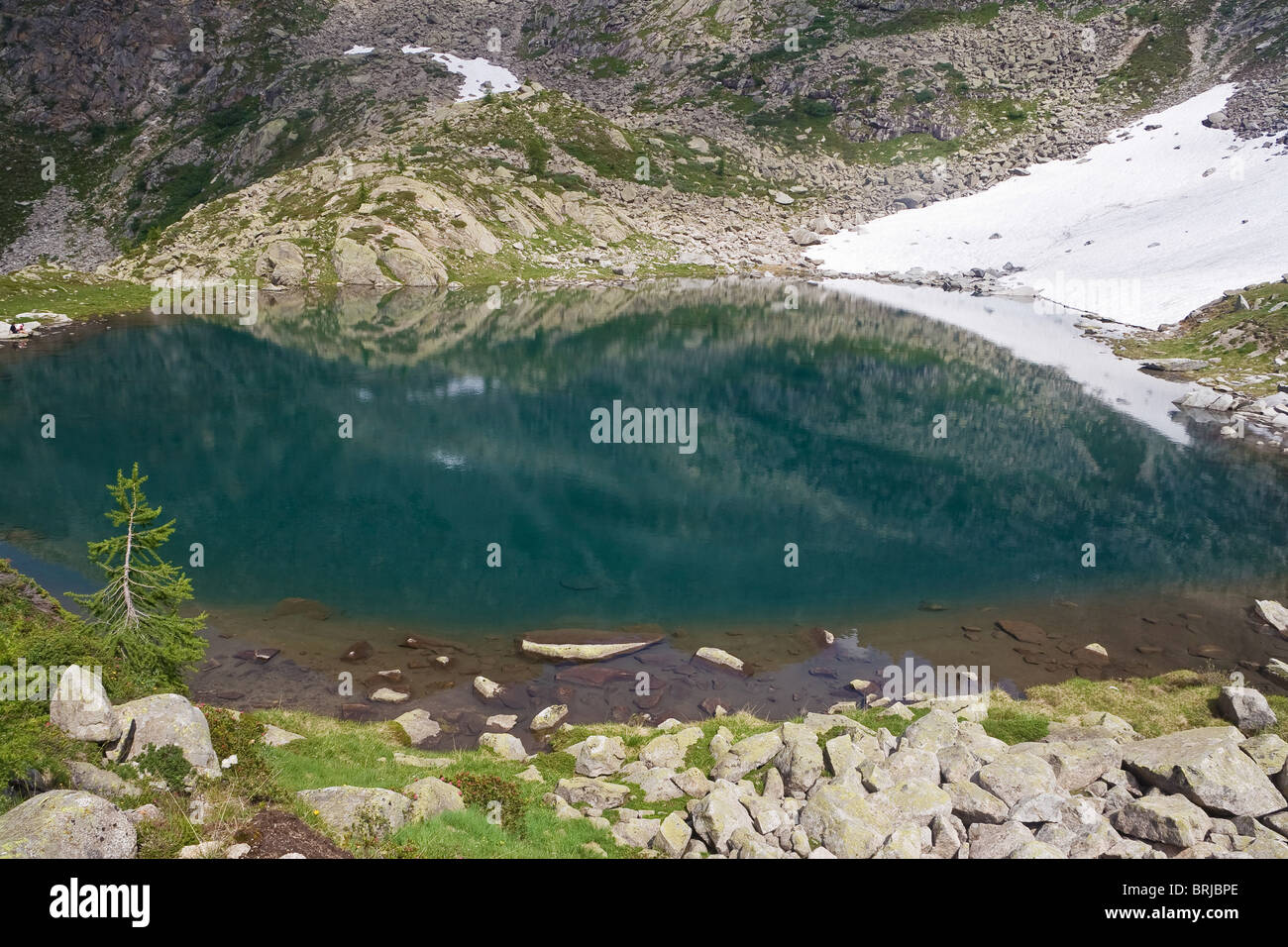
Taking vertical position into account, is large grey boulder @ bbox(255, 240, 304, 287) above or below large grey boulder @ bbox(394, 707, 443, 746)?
above

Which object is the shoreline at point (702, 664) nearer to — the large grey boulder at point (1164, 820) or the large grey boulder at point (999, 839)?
the large grey boulder at point (999, 839)

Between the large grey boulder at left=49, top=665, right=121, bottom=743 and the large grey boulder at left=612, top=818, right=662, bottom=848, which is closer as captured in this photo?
the large grey boulder at left=49, top=665, right=121, bottom=743

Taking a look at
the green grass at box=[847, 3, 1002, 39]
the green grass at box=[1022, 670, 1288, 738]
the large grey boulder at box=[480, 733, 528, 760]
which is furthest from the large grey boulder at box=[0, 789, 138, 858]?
the green grass at box=[847, 3, 1002, 39]

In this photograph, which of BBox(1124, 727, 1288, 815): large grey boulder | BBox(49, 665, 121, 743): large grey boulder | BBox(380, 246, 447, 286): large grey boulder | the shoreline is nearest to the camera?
BBox(49, 665, 121, 743): large grey boulder

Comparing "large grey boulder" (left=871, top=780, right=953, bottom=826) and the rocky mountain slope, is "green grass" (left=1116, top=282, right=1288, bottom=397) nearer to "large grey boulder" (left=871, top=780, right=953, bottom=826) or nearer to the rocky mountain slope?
"large grey boulder" (left=871, top=780, right=953, bottom=826)

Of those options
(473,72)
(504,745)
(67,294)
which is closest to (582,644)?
(504,745)

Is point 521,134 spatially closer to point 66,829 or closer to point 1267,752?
point 1267,752
